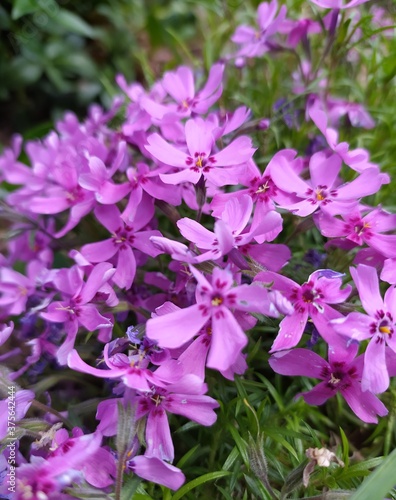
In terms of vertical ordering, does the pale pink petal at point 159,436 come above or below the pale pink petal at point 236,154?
below

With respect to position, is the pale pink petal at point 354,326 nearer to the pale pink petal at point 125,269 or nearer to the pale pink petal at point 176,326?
the pale pink petal at point 176,326

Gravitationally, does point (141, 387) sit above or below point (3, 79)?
below

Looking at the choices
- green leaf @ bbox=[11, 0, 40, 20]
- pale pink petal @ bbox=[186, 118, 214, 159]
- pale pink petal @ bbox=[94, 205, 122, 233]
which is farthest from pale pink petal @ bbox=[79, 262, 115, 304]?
green leaf @ bbox=[11, 0, 40, 20]

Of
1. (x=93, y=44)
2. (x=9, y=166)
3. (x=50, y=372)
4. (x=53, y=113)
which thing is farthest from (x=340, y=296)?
(x=93, y=44)

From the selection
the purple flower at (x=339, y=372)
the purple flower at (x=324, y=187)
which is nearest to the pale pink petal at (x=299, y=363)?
the purple flower at (x=339, y=372)

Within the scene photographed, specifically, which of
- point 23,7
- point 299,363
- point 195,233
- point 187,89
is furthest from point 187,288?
point 23,7

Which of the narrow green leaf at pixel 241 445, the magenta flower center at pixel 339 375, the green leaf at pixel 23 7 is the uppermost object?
the green leaf at pixel 23 7

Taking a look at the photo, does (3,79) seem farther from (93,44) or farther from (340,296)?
(340,296)

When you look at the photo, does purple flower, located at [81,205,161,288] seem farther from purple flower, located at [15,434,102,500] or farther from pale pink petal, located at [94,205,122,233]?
purple flower, located at [15,434,102,500]
